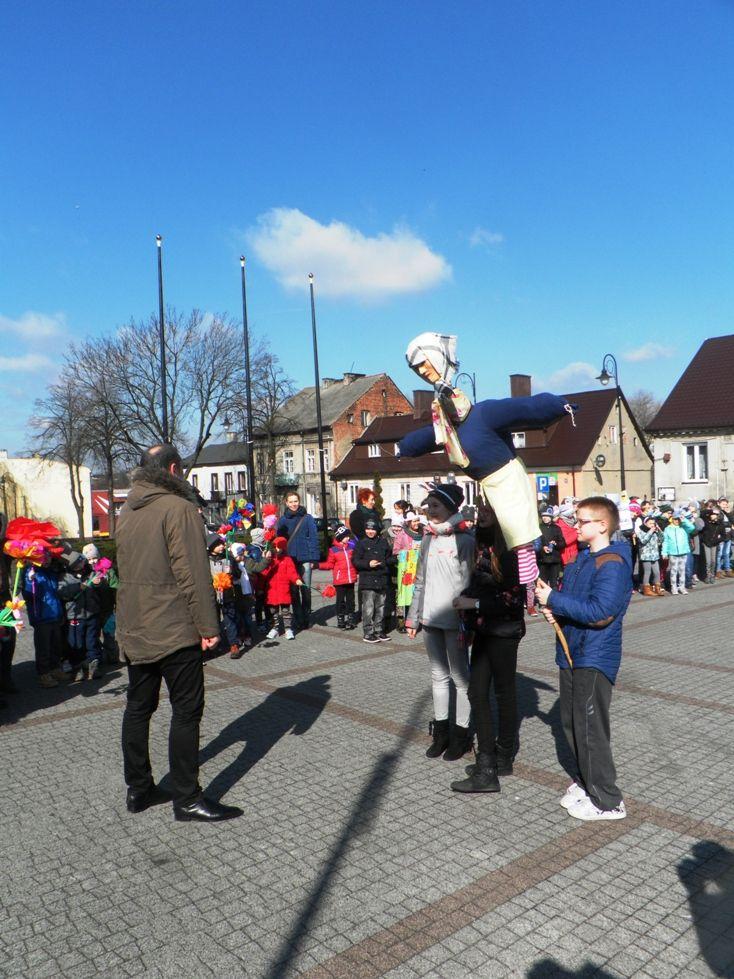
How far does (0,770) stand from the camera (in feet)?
18.4

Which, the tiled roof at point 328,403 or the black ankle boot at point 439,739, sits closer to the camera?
the black ankle boot at point 439,739

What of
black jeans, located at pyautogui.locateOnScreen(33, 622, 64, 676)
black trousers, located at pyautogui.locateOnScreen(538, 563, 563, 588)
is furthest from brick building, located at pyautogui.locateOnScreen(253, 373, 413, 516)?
black jeans, located at pyautogui.locateOnScreen(33, 622, 64, 676)

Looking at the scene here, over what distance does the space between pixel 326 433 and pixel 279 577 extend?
51.1 metres

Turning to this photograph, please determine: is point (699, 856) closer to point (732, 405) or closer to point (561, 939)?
point (561, 939)

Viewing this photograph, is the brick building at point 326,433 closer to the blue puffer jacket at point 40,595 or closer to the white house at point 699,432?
the white house at point 699,432

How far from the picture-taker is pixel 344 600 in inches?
467

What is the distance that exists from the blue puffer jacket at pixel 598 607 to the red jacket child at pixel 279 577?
22.4ft

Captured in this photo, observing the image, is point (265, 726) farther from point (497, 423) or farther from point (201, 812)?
point (497, 423)

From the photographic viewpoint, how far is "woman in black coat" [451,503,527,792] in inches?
187

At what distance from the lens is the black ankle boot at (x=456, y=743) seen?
5.55m

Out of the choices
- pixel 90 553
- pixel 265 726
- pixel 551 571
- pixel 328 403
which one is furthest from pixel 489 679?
pixel 328 403

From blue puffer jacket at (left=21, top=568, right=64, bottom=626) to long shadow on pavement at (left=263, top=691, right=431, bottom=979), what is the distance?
155 inches

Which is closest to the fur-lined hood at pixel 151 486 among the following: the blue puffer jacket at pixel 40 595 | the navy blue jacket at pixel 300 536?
the blue puffer jacket at pixel 40 595

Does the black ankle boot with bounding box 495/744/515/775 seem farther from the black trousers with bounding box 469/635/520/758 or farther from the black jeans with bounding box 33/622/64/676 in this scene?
the black jeans with bounding box 33/622/64/676
